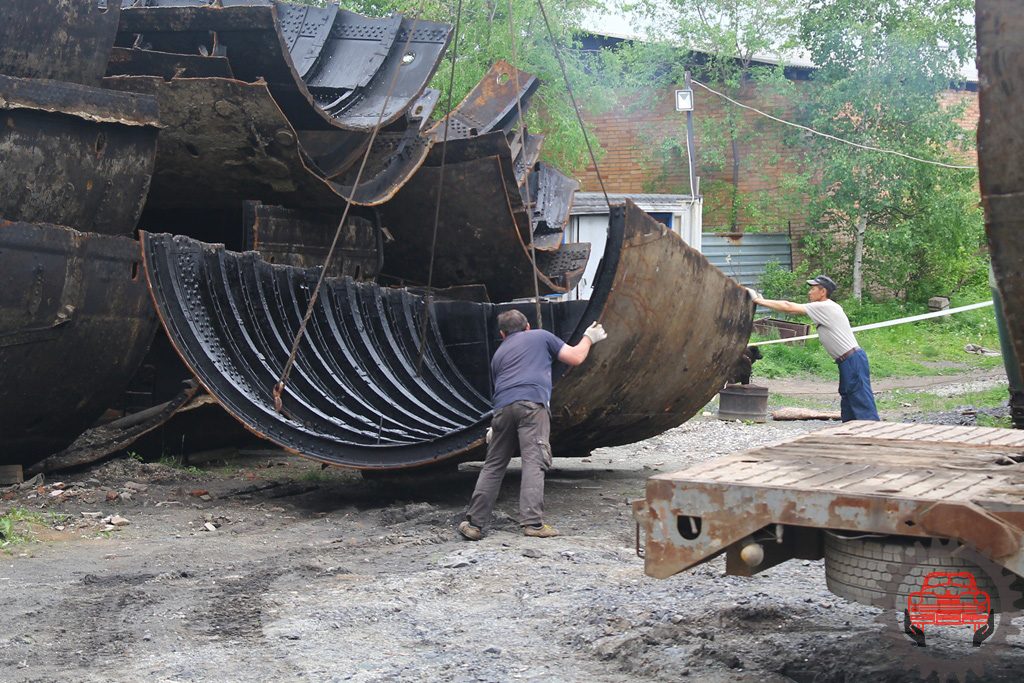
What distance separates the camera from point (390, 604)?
192 inches

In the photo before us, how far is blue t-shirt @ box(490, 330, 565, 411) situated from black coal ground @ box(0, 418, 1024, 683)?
0.84m

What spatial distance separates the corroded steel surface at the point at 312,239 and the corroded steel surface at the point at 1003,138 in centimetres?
686

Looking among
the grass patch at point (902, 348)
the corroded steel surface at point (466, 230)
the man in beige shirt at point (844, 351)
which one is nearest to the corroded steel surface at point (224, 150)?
the corroded steel surface at point (466, 230)

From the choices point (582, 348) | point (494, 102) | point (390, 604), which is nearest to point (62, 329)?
point (582, 348)

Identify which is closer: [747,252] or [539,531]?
[539,531]

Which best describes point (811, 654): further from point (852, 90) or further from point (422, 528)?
point (852, 90)

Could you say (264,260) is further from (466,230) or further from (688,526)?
(688,526)

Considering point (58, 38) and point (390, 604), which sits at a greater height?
point (58, 38)

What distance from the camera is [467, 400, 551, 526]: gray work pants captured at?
642cm

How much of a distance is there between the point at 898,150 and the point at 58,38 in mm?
16178

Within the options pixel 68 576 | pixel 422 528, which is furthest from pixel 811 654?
pixel 68 576

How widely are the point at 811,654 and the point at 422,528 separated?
3.18m

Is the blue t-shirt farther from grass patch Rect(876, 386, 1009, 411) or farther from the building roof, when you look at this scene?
the building roof

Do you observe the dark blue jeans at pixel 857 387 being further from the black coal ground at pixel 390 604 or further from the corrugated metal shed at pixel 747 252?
the corrugated metal shed at pixel 747 252
